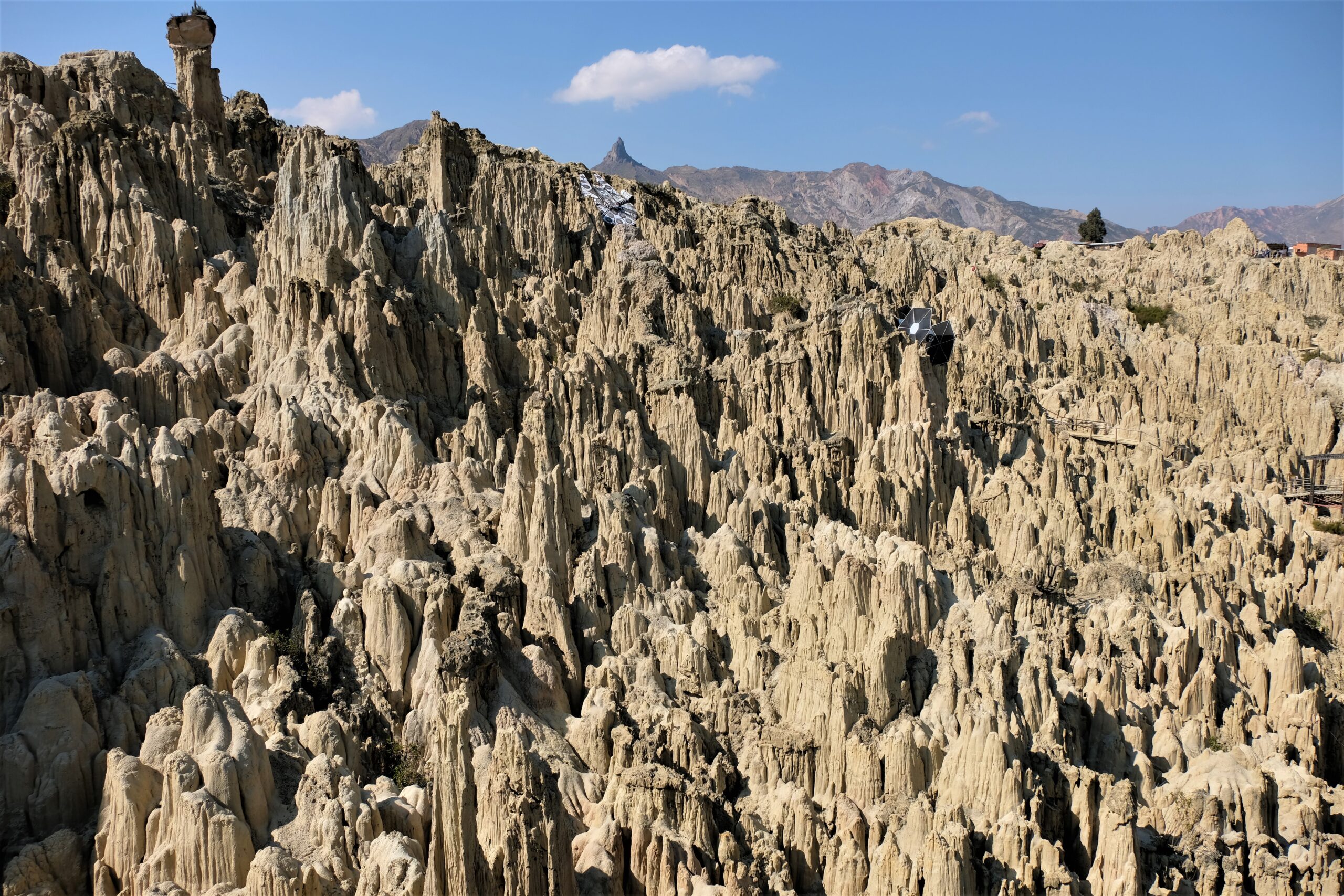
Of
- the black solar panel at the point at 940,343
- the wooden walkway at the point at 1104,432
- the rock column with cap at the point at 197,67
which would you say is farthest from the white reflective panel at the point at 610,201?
the wooden walkway at the point at 1104,432

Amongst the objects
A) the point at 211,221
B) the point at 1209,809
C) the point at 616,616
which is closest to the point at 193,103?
the point at 211,221

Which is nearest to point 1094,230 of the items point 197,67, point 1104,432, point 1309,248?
point 1309,248

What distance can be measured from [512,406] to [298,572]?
44.0ft

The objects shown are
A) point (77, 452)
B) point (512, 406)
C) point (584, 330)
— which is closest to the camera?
point (77, 452)

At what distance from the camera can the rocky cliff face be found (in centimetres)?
2883

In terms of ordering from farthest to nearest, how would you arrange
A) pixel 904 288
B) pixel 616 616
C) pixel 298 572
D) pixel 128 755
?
pixel 904 288 < pixel 616 616 < pixel 298 572 < pixel 128 755

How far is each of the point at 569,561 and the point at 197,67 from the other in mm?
32668

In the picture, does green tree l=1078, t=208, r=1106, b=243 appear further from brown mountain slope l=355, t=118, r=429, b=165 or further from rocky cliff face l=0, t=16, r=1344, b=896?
brown mountain slope l=355, t=118, r=429, b=165

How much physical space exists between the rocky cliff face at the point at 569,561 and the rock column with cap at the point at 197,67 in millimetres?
304

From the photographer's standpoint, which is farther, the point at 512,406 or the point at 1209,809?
the point at 512,406

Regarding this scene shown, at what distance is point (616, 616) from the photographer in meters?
40.1

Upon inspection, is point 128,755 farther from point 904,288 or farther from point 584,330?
point 904,288

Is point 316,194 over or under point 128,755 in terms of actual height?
over

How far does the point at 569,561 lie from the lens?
41656 millimetres
